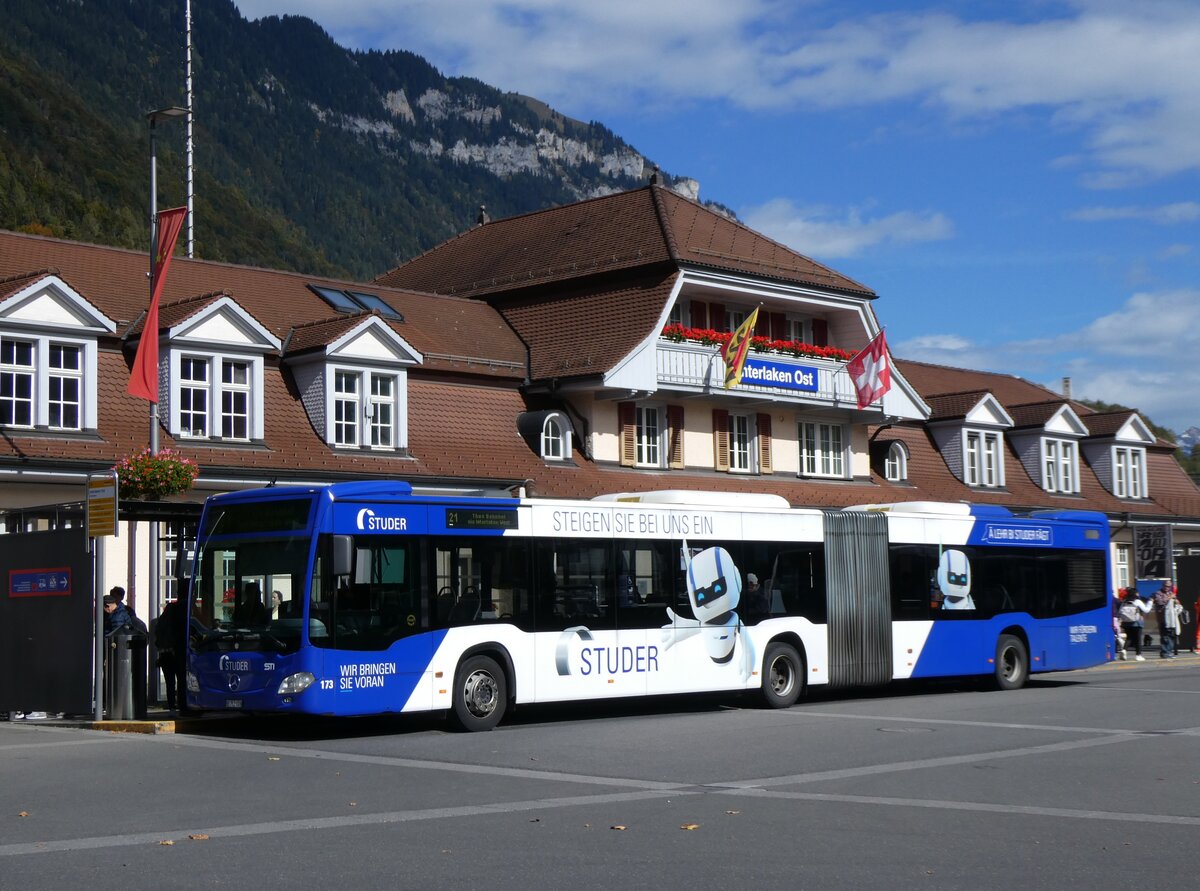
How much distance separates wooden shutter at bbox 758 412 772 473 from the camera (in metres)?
40.2

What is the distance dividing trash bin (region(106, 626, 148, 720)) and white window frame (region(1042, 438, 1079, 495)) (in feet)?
119

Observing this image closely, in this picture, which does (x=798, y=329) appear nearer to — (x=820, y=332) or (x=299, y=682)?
(x=820, y=332)

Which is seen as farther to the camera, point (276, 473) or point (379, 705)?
point (276, 473)

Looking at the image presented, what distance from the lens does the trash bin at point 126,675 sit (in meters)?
19.5

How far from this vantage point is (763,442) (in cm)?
4034

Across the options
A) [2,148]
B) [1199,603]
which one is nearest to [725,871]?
[1199,603]

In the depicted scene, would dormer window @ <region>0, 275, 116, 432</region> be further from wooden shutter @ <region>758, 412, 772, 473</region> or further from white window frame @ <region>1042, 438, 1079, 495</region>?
white window frame @ <region>1042, 438, 1079, 495</region>

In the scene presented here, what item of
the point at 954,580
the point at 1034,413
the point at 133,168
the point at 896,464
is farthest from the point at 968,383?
the point at 133,168

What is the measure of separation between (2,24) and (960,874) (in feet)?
568

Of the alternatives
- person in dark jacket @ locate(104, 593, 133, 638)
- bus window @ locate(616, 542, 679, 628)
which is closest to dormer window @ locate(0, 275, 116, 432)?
person in dark jacket @ locate(104, 593, 133, 638)

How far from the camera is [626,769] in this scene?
14820 millimetres

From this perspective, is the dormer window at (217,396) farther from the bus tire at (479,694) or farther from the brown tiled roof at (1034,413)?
the brown tiled roof at (1034,413)

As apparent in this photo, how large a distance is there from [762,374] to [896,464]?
7779mm

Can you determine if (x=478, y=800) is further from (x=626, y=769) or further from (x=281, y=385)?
(x=281, y=385)
